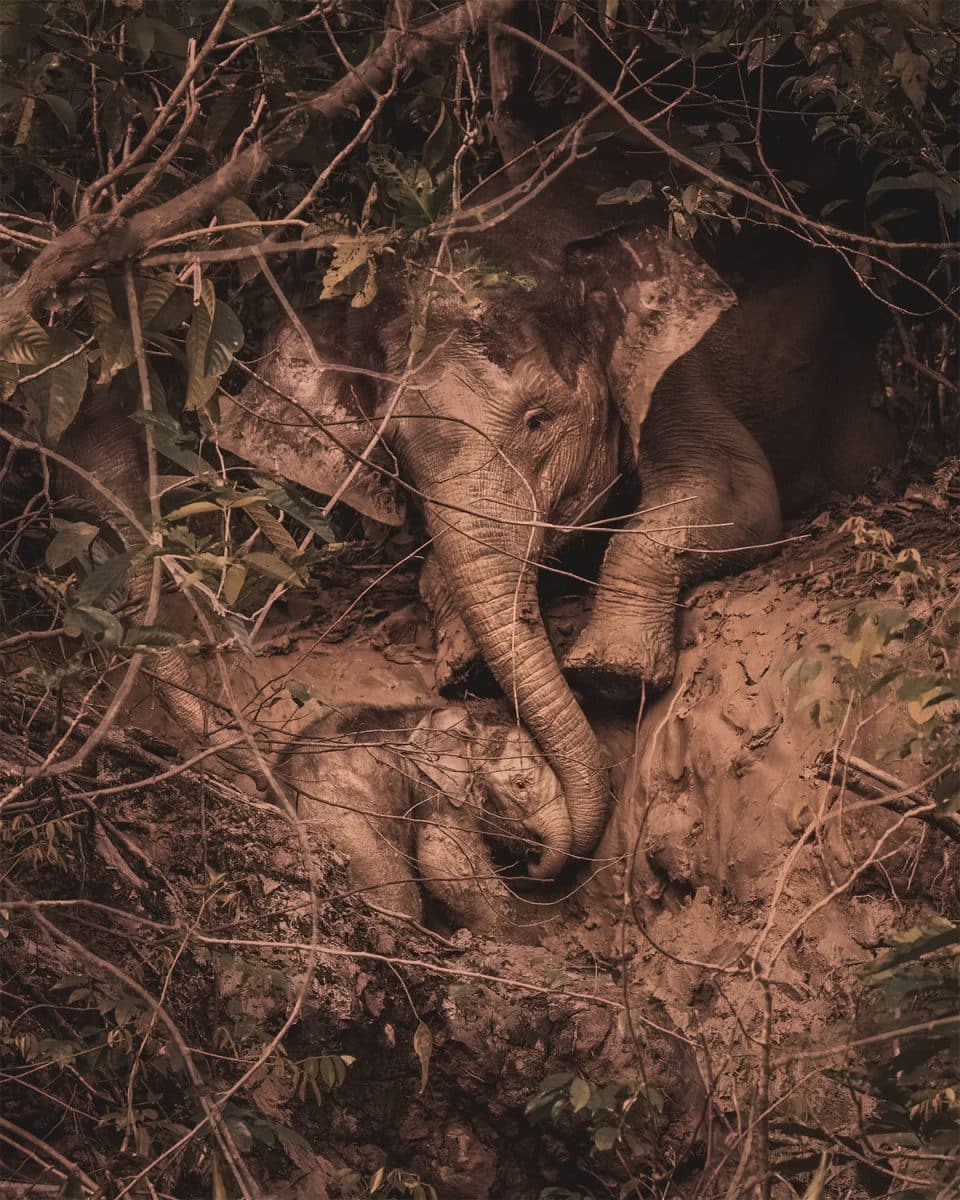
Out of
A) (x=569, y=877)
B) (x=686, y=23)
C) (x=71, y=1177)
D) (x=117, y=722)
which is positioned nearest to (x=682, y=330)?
(x=686, y=23)

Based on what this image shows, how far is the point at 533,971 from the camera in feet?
11.7

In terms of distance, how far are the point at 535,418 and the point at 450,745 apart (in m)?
0.94

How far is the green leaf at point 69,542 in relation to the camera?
2.92m

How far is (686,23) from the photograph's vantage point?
4.45 meters

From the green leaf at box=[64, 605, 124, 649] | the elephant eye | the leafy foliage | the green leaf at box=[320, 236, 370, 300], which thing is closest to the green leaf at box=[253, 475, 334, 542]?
the leafy foliage

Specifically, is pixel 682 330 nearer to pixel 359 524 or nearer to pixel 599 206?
pixel 599 206

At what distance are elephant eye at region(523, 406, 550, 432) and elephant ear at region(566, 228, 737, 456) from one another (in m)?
0.25

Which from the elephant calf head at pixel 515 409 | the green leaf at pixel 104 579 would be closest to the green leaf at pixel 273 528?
the green leaf at pixel 104 579

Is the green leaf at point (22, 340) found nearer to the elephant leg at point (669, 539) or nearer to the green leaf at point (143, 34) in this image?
the green leaf at point (143, 34)

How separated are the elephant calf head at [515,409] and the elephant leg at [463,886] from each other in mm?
196

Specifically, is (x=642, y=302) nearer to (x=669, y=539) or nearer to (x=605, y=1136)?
(x=669, y=539)

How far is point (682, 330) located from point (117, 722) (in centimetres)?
192

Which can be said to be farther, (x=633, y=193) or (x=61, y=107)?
(x=633, y=193)

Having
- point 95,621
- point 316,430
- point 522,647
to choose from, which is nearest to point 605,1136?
point 95,621
